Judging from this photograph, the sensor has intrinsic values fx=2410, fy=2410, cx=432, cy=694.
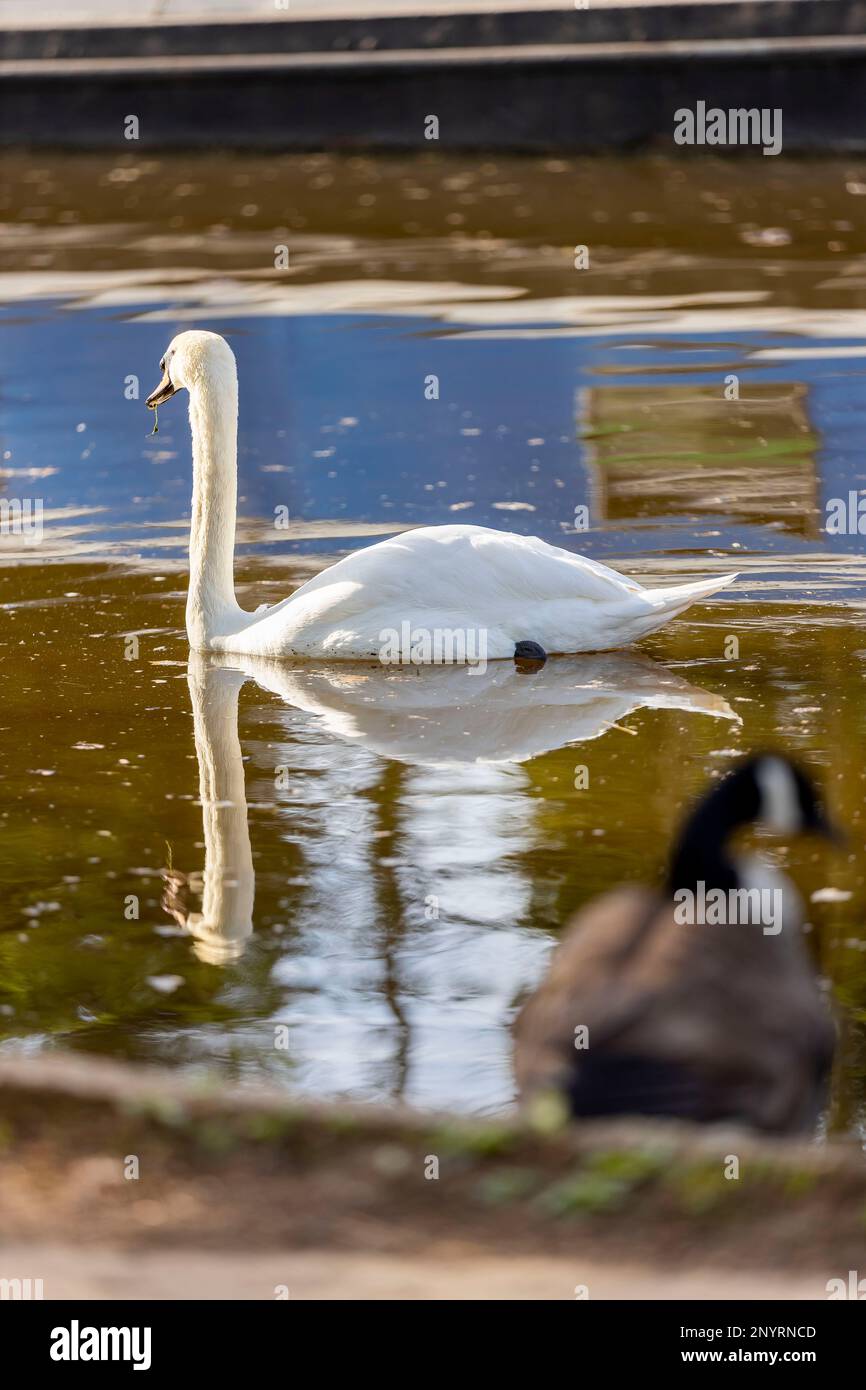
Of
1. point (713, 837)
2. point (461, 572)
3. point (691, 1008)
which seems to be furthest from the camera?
point (461, 572)

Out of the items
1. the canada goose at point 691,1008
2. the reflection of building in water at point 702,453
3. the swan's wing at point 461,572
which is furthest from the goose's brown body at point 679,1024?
the reflection of building in water at point 702,453

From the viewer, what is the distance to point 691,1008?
4801 millimetres

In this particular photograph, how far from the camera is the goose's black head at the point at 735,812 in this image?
5254 mm

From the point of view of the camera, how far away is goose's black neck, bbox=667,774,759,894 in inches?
206

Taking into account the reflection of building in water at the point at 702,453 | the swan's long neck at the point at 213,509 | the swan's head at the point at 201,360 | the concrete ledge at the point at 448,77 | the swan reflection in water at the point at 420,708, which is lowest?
the swan reflection in water at the point at 420,708

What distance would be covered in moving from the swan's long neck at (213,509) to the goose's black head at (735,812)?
15.0ft

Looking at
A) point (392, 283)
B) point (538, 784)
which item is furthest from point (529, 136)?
point (538, 784)

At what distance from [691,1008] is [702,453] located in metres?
8.89

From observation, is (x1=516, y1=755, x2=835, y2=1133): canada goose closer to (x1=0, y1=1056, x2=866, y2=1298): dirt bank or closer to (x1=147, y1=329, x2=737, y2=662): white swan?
(x1=0, y1=1056, x2=866, y2=1298): dirt bank

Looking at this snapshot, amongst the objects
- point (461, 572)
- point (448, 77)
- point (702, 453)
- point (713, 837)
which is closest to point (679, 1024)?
point (713, 837)

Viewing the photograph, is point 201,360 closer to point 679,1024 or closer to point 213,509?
point 213,509

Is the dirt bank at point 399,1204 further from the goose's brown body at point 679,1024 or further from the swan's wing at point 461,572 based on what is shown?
the swan's wing at point 461,572

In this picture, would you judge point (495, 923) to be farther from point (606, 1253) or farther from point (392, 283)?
point (392, 283)
